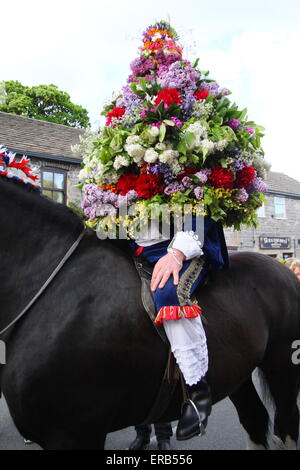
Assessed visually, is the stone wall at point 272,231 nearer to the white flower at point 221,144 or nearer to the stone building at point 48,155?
the stone building at point 48,155

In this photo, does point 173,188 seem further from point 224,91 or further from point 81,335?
point 81,335

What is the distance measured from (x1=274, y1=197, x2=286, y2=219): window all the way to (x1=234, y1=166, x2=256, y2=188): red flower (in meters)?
21.1

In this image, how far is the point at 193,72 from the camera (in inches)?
101

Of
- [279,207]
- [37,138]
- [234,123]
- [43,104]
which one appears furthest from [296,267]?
[43,104]

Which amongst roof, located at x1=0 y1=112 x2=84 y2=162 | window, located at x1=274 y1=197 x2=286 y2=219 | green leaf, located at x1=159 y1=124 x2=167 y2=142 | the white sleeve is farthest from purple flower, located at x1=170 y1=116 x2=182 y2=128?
window, located at x1=274 y1=197 x2=286 y2=219

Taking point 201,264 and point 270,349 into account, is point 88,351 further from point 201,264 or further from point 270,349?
point 270,349

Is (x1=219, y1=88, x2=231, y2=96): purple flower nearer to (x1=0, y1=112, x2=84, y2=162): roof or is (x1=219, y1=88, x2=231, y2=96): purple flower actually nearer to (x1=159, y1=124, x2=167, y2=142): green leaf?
(x1=159, y1=124, x2=167, y2=142): green leaf

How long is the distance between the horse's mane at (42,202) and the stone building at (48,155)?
1171 centimetres

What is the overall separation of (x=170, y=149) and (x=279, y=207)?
72.6ft

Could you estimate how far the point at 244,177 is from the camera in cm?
249

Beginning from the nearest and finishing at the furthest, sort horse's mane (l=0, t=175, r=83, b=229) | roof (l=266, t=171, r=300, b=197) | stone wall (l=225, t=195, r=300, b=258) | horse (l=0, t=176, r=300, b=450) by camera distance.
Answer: horse (l=0, t=176, r=300, b=450) < horse's mane (l=0, t=175, r=83, b=229) < stone wall (l=225, t=195, r=300, b=258) < roof (l=266, t=171, r=300, b=197)

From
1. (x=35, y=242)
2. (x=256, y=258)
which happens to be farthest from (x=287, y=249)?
(x=35, y=242)

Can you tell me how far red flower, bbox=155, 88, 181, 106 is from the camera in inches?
93.2
